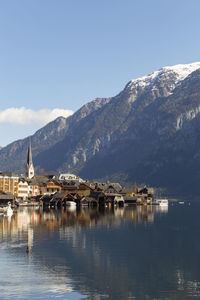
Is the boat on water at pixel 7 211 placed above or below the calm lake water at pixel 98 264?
above

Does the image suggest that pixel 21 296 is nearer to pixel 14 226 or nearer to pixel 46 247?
pixel 46 247

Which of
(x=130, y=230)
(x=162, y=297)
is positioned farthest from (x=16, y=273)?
(x=130, y=230)

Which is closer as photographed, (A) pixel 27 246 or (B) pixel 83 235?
(A) pixel 27 246

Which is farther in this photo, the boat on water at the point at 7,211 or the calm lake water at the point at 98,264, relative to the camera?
the boat on water at the point at 7,211

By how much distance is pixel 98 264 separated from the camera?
6712cm

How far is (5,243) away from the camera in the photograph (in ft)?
281

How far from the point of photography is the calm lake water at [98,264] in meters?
53.2

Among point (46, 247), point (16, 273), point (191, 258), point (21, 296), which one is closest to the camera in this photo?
point (21, 296)

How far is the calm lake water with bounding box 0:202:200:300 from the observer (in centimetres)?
5319

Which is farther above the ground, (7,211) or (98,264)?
(7,211)

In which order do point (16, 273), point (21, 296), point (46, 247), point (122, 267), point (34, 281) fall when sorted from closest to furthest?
point (21, 296) → point (34, 281) → point (16, 273) → point (122, 267) → point (46, 247)

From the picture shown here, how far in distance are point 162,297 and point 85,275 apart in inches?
493

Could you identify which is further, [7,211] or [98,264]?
[7,211]

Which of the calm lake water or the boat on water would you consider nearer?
the calm lake water
